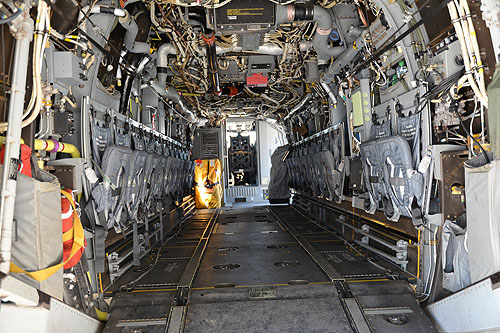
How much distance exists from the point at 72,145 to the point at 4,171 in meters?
1.57

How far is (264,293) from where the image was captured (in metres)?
3.98

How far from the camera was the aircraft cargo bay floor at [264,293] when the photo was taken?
3.46 metres

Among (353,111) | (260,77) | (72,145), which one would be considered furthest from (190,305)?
(260,77)

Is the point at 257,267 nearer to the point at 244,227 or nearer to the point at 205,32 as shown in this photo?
the point at 244,227

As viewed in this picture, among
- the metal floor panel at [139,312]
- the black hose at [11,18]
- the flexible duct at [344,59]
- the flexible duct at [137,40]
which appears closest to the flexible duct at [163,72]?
the flexible duct at [137,40]

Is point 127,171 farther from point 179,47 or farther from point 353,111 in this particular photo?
point 353,111

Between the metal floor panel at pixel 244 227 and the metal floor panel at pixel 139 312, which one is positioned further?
the metal floor panel at pixel 244 227

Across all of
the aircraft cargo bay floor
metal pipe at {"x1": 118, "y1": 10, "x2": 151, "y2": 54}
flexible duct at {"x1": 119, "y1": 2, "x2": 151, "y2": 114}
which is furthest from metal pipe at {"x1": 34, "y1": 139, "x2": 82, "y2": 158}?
flexible duct at {"x1": 119, "y1": 2, "x2": 151, "y2": 114}

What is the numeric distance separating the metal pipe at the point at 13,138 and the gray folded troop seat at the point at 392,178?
381 centimetres

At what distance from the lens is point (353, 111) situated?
6113mm

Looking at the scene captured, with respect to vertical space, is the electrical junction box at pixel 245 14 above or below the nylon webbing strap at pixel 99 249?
above

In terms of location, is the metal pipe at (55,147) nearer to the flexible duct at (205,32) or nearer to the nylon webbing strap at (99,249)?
the nylon webbing strap at (99,249)

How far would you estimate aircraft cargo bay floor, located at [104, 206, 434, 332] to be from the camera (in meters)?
3.46

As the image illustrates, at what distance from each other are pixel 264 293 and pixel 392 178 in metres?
2.10
